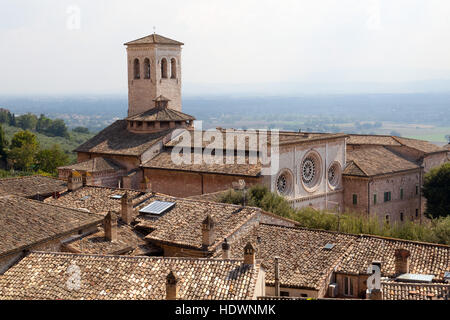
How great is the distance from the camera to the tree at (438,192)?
3559cm

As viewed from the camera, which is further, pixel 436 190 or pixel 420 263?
pixel 436 190

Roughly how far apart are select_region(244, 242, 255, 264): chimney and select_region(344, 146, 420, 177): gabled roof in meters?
21.1

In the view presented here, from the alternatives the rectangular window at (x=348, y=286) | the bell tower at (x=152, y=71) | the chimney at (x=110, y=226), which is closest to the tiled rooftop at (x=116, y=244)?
the chimney at (x=110, y=226)

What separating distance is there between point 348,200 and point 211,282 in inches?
873

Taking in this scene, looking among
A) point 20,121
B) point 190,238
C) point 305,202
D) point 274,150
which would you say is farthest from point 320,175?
point 20,121

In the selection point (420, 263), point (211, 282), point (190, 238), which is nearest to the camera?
point (211, 282)

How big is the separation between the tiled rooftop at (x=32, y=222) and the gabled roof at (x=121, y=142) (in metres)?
13.7

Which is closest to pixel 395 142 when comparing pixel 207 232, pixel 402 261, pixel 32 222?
pixel 402 261

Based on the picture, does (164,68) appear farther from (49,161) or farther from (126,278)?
(126,278)

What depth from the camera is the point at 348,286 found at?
1694 cm

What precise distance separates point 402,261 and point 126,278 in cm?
694
